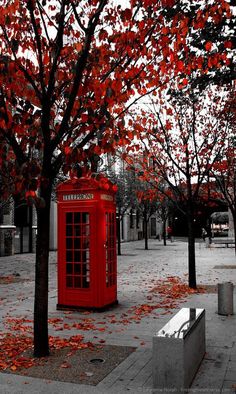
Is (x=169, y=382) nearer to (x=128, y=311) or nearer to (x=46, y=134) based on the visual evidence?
(x=46, y=134)

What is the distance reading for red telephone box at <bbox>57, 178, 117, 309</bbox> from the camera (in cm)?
862

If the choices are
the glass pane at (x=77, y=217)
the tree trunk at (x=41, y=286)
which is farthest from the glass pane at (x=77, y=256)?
the tree trunk at (x=41, y=286)

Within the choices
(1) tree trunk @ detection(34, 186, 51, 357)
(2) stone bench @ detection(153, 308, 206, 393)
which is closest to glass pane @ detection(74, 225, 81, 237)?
(1) tree trunk @ detection(34, 186, 51, 357)

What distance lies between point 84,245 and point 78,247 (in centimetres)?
14

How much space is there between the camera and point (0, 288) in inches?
496

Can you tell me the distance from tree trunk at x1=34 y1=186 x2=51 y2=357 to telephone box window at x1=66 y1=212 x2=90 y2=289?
2799 millimetres

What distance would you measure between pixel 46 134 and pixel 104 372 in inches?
126

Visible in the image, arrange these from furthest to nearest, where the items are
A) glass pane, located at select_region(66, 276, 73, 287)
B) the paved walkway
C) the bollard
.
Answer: glass pane, located at select_region(66, 276, 73, 287) < the bollard < the paved walkway

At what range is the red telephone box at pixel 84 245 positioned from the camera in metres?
8.62

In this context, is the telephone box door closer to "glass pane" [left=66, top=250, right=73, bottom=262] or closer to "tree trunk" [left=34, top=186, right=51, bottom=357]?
"glass pane" [left=66, top=250, right=73, bottom=262]

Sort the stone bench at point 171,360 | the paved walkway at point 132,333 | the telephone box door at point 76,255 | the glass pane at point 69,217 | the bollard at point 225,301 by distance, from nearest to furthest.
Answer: the stone bench at point 171,360 → the paved walkway at point 132,333 → the bollard at point 225,301 → the telephone box door at point 76,255 → the glass pane at point 69,217

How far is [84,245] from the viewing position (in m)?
8.80

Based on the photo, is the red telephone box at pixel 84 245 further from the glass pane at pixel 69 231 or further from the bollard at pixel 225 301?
the bollard at pixel 225 301

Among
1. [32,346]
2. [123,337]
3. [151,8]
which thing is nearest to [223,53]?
[151,8]
